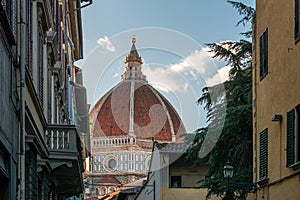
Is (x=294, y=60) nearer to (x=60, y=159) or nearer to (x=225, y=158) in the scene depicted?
(x=60, y=159)

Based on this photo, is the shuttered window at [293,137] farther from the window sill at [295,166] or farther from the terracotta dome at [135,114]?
the terracotta dome at [135,114]

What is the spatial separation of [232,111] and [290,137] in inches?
486

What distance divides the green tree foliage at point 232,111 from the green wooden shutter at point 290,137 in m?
10.2

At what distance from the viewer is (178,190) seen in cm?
3622

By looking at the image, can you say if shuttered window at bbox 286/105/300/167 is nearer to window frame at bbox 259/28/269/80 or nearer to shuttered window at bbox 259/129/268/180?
shuttered window at bbox 259/129/268/180

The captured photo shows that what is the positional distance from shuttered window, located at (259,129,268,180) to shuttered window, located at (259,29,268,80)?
142cm

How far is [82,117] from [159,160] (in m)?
10.1

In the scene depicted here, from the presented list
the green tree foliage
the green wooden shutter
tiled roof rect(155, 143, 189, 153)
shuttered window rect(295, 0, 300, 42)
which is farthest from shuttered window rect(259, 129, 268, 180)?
tiled roof rect(155, 143, 189, 153)

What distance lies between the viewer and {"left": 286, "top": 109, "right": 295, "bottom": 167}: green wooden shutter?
50.8ft

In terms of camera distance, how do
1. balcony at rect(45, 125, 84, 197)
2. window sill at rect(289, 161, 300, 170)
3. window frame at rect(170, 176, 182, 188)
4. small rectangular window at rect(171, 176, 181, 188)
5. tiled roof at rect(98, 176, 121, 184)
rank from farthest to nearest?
tiled roof at rect(98, 176, 121, 184), window frame at rect(170, 176, 182, 188), small rectangular window at rect(171, 176, 181, 188), balcony at rect(45, 125, 84, 197), window sill at rect(289, 161, 300, 170)

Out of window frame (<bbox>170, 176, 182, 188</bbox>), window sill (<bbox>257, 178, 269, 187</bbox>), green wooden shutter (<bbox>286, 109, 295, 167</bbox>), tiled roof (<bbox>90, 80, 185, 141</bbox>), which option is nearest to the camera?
green wooden shutter (<bbox>286, 109, 295, 167</bbox>)

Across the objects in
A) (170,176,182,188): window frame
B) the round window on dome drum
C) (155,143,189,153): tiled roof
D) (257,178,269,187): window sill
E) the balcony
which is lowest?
(257,178,269,187): window sill

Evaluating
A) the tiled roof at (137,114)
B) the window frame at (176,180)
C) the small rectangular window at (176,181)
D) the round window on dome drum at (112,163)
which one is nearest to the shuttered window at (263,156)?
the small rectangular window at (176,181)

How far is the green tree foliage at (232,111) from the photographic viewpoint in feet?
89.4
